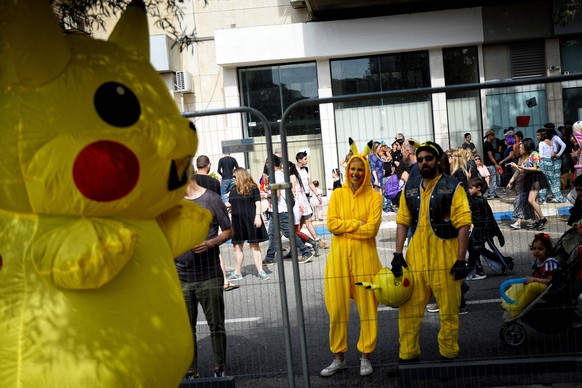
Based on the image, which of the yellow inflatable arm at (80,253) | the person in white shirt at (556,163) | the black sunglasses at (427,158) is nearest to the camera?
the yellow inflatable arm at (80,253)

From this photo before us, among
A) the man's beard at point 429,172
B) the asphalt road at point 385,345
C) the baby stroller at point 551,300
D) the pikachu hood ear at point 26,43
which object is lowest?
the asphalt road at point 385,345

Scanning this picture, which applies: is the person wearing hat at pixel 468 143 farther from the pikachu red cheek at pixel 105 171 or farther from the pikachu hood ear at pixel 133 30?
the pikachu red cheek at pixel 105 171

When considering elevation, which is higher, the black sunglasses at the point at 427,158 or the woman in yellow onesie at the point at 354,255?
the black sunglasses at the point at 427,158

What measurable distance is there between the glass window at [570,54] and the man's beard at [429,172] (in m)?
17.0

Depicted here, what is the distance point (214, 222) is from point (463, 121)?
2.28m

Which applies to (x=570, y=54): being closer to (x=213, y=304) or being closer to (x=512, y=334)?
(x=512, y=334)

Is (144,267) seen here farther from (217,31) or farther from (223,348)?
(217,31)

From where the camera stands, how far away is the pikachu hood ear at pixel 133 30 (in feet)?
13.0

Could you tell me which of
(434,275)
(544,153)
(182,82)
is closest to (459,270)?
(434,275)

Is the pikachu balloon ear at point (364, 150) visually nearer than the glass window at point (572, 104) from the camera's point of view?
No

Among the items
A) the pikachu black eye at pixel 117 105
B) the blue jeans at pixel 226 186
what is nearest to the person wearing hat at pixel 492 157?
the blue jeans at pixel 226 186

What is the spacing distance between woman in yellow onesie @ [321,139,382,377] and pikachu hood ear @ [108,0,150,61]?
Answer: 257cm

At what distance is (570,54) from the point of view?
2134 cm

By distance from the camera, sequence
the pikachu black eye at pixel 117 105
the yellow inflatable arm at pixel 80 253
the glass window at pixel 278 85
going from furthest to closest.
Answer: the glass window at pixel 278 85
the pikachu black eye at pixel 117 105
the yellow inflatable arm at pixel 80 253
